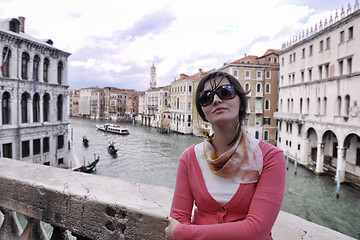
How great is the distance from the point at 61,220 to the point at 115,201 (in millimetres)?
387

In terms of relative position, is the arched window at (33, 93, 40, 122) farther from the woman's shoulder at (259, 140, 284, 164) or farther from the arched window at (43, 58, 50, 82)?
the woman's shoulder at (259, 140, 284, 164)

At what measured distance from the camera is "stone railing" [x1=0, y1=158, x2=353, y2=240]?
122 cm

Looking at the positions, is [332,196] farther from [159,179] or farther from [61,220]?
[61,220]

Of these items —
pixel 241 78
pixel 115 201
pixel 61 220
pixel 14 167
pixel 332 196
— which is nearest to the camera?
pixel 115 201

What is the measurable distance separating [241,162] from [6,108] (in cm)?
1300

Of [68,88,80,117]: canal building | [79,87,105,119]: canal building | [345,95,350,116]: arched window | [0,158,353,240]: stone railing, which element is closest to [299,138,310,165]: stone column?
[345,95,350,116]: arched window

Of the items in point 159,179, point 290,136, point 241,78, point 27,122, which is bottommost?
point 159,179

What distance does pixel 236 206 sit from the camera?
92cm

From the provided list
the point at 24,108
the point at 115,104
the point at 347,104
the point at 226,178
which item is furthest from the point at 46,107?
the point at 115,104

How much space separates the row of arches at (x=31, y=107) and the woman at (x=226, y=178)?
494 inches

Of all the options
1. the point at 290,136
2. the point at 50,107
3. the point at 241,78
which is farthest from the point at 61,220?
the point at 241,78

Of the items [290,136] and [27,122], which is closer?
[27,122]

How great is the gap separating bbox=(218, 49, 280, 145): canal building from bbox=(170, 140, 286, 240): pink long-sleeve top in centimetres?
2388

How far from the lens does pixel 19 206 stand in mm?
1536
